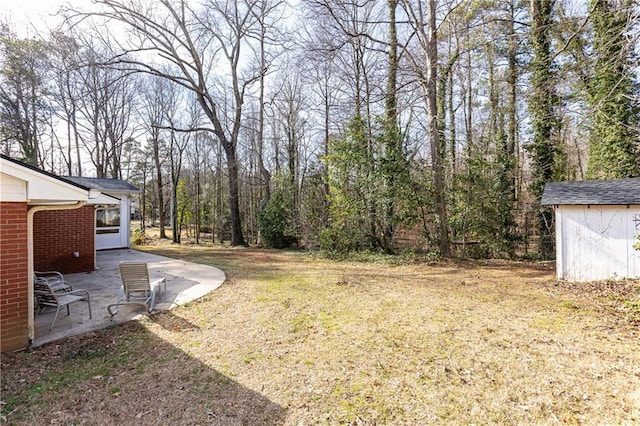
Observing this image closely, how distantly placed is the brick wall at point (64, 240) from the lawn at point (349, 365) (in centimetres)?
569

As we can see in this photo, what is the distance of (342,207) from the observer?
12062 millimetres

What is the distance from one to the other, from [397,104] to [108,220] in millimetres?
14612

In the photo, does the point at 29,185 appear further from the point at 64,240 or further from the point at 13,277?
the point at 64,240

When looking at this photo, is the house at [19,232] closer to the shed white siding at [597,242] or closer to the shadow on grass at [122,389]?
the shadow on grass at [122,389]

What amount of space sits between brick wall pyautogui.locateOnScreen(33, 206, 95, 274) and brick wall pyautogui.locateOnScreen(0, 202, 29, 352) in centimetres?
582

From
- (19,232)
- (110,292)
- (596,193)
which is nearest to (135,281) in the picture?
(110,292)

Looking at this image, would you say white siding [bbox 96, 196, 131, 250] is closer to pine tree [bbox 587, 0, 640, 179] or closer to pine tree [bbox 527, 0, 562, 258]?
pine tree [bbox 527, 0, 562, 258]

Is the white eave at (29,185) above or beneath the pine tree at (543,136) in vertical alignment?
beneath

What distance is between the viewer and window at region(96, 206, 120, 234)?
538 inches

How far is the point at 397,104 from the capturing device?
42.6ft

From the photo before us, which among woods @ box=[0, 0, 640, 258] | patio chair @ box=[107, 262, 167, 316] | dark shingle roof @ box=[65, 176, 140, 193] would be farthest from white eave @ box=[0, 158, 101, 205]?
dark shingle roof @ box=[65, 176, 140, 193]

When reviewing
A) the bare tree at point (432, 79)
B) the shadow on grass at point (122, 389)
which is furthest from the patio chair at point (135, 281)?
the bare tree at point (432, 79)

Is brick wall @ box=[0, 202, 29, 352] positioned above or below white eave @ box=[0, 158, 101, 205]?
below

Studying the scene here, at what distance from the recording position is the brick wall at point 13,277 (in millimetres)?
3920
